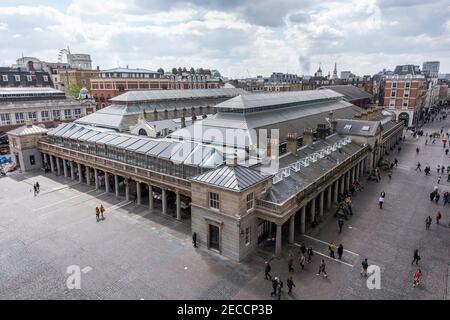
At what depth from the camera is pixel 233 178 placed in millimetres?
25328

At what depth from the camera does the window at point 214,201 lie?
85.1 feet

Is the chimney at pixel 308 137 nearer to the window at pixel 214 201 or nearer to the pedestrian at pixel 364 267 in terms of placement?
the window at pixel 214 201

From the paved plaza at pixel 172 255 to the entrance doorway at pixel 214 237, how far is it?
91 centimetres

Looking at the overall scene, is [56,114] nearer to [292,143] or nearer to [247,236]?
[292,143]

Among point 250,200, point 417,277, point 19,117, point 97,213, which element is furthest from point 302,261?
point 19,117

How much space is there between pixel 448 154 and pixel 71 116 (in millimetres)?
86963

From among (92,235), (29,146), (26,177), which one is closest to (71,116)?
(29,146)

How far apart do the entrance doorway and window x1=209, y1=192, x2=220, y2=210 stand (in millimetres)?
1909

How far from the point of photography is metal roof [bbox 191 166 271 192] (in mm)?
24805

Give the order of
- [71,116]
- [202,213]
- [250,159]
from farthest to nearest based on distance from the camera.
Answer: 1. [71,116]
2. [250,159]
3. [202,213]

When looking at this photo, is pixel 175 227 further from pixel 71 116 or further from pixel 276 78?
pixel 276 78

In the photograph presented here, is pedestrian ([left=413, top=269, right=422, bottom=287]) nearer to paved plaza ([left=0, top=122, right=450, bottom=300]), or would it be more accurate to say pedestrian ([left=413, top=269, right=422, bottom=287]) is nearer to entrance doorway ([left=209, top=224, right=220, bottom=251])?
paved plaza ([left=0, top=122, right=450, bottom=300])

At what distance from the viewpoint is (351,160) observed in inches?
1645

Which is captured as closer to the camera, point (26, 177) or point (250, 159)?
point (250, 159)
